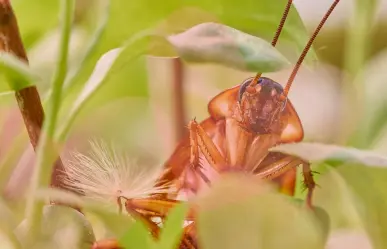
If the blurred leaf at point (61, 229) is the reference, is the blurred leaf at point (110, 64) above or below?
above

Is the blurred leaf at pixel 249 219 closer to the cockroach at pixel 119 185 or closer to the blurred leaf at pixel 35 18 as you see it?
the cockroach at pixel 119 185

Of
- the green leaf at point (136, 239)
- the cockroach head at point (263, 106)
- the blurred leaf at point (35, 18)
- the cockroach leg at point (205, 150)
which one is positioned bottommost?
the green leaf at point (136, 239)

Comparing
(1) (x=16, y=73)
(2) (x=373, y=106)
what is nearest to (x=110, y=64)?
(1) (x=16, y=73)

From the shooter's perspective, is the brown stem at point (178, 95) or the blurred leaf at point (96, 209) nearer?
the blurred leaf at point (96, 209)

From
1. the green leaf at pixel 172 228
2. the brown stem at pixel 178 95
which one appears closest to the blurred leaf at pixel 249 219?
the green leaf at pixel 172 228

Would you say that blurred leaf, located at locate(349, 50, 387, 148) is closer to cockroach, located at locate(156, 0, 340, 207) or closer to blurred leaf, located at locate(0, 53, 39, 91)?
cockroach, located at locate(156, 0, 340, 207)

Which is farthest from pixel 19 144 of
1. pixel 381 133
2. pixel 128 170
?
pixel 381 133

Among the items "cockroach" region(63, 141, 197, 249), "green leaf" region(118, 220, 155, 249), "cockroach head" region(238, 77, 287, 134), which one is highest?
"cockroach head" region(238, 77, 287, 134)

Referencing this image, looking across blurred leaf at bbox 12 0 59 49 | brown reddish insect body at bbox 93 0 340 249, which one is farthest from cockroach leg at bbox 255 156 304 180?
blurred leaf at bbox 12 0 59 49

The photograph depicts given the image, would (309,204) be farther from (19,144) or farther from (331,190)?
(19,144)
